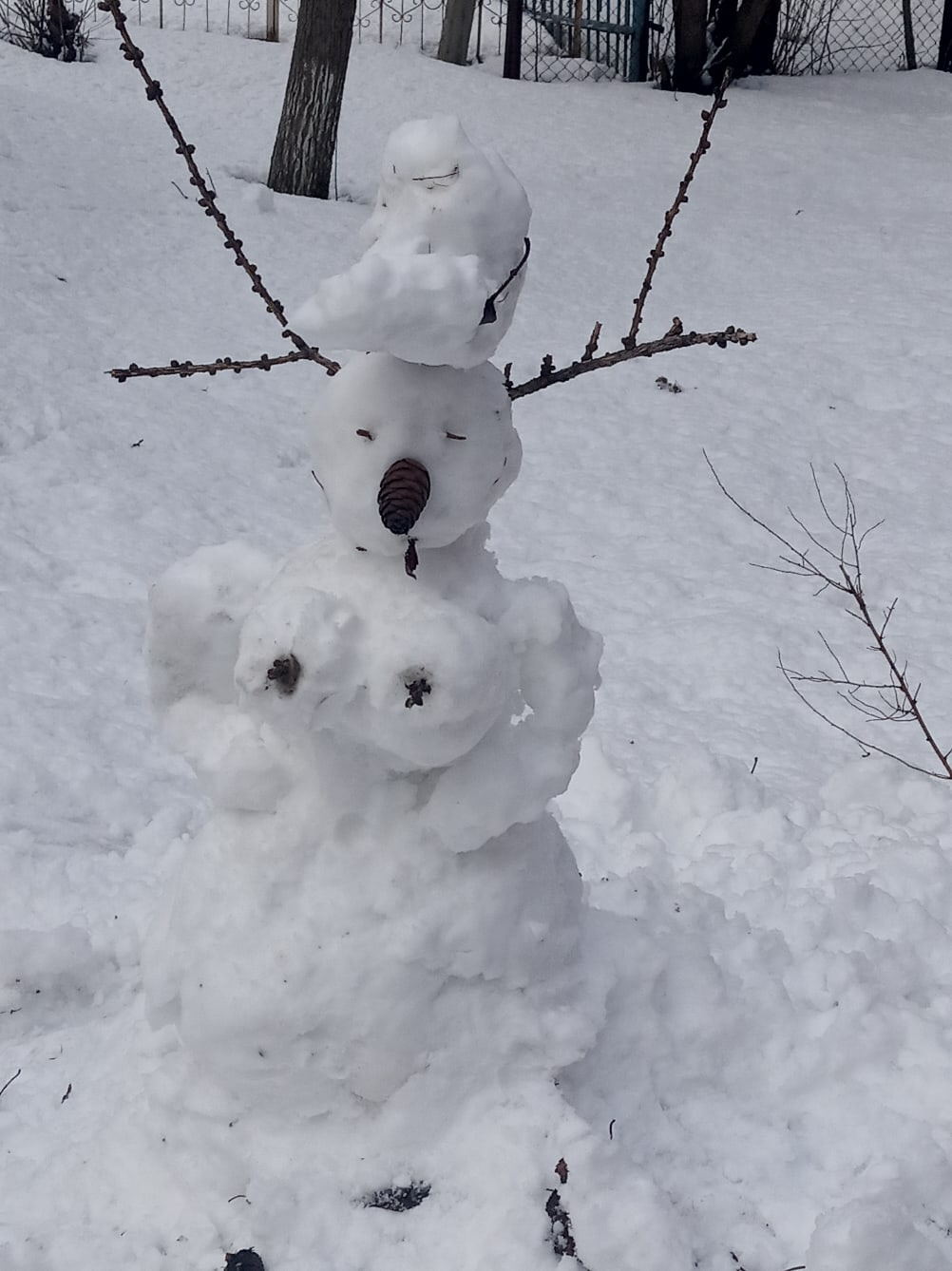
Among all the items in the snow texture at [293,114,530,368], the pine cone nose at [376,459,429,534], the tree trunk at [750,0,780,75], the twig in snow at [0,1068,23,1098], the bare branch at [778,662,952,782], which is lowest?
the bare branch at [778,662,952,782]

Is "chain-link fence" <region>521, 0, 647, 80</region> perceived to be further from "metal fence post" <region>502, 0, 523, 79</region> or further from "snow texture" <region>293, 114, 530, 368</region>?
"snow texture" <region>293, 114, 530, 368</region>

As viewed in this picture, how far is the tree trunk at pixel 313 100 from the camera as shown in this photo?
284 inches

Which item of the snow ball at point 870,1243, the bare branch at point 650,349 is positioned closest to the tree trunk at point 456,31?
the bare branch at point 650,349

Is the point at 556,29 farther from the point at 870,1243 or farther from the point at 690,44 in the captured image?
the point at 870,1243

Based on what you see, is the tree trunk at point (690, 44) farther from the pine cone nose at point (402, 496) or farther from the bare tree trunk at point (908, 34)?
the pine cone nose at point (402, 496)

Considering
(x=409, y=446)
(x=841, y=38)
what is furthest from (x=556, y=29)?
(x=409, y=446)

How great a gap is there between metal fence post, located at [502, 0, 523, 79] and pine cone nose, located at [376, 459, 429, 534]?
968 centimetres

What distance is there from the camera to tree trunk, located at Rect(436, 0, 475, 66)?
35.2ft

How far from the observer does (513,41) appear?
416 inches

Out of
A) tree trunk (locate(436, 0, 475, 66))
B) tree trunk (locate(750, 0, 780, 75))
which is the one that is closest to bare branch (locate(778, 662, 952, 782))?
tree trunk (locate(436, 0, 475, 66))

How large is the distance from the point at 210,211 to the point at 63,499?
299 centimetres

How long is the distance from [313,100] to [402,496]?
6.36 m

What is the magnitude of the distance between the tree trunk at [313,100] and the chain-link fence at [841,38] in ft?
13.3

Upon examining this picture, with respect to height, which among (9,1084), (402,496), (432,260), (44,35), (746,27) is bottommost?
(9,1084)
